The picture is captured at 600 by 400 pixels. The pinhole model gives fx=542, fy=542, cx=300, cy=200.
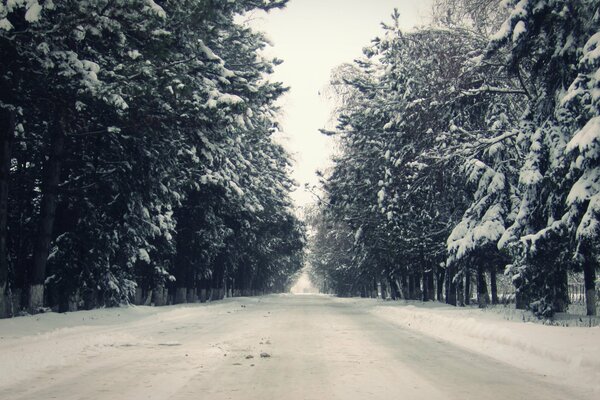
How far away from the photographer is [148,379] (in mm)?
7273

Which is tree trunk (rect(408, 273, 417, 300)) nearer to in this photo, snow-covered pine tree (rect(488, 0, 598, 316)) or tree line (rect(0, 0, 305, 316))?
tree line (rect(0, 0, 305, 316))

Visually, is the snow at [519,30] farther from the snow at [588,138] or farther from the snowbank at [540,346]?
the snowbank at [540,346]

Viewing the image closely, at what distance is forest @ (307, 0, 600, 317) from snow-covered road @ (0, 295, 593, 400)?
15.8ft

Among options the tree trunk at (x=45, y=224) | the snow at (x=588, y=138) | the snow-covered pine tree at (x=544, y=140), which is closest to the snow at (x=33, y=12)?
the tree trunk at (x=45, y=224)

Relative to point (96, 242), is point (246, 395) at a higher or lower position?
lower

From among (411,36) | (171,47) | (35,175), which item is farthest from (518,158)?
(35,175)

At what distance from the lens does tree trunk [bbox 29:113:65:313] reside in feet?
55.4

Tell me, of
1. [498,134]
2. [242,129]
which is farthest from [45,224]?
[498,134]

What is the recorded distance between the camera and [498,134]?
744 inches

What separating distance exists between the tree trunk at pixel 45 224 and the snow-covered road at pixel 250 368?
136 inches

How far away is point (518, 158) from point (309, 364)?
1319cm

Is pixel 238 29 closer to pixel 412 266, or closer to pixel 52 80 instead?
pixel 52 80

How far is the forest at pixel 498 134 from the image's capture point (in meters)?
12.5

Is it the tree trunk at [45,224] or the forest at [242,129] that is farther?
the tree trunk at [45,224]
